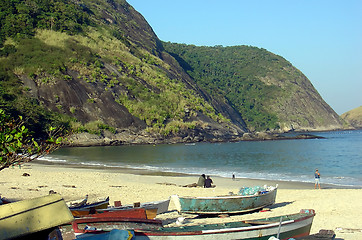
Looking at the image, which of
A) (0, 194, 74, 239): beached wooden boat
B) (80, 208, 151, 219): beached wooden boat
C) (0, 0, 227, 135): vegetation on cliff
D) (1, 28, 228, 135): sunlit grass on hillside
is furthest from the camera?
(1, 28, 228, 135): sunlit grass on hillside

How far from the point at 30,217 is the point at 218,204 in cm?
1077

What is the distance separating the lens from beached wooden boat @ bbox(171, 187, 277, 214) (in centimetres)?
1596

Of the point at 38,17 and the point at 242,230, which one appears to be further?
the point at 38,17

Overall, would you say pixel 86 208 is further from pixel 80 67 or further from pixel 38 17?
pixel 38 17

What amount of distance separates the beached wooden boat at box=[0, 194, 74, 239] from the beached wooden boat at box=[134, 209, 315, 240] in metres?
3.35

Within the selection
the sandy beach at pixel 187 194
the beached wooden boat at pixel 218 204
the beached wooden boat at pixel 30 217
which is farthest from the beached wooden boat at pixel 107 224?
the beached wooden boat at pixel 218 204

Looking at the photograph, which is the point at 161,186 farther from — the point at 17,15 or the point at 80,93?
the point at 17,15

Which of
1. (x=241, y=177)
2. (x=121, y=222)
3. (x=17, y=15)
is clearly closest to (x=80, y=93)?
(x=17, y=15)

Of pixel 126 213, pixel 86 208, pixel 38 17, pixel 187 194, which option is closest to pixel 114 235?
pixel 126 213

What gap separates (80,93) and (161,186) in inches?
2519

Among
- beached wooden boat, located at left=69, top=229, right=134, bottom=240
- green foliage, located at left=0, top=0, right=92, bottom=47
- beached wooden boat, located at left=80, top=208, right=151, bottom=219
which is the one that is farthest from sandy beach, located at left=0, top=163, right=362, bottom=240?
green foliage, located at left=0, top=0, right=92, bottom=47

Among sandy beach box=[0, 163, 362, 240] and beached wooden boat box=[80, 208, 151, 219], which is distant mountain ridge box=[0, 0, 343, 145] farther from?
beached wooden boat box=[80, 208, 151, 219]

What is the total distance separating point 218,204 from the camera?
53.2 ft

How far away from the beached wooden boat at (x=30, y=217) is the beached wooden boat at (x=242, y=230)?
11.0 ft
